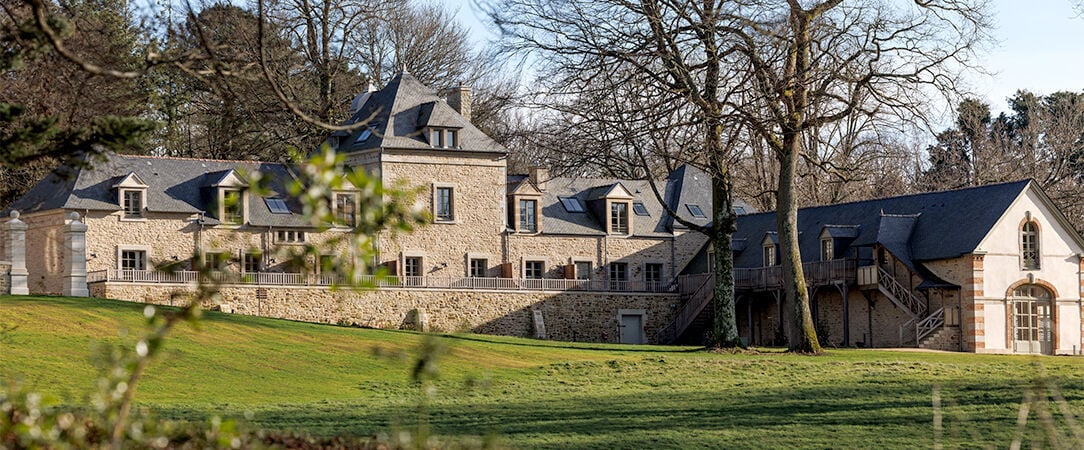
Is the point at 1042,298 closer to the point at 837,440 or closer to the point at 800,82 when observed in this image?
the point at 800,82

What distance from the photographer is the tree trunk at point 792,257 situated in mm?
30609

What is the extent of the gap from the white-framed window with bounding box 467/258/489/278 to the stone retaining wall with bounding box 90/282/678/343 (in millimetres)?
1381

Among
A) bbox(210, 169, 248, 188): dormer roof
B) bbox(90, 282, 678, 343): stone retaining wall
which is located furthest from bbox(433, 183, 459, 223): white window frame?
bbox(210, 169, 248, 188): dormer roof

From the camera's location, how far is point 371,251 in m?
5.71

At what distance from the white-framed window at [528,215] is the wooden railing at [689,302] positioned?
5.12 meters

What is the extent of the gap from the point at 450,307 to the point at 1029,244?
54.2 feet

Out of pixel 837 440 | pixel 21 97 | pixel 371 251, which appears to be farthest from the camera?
pixel 21 97

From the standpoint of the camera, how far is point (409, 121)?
1695 inches

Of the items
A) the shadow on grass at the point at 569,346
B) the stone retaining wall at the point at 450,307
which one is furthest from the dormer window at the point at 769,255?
the shadow on grass at the point at 569,346

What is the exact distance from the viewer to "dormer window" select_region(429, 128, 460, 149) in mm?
42531

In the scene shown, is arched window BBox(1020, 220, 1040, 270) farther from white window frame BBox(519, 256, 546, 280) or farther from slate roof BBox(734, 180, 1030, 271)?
white window frame BBox(519, 256, 546, 280)

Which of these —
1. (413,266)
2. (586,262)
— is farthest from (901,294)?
(413,266)

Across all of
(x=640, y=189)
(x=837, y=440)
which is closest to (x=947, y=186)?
(x=640, y=189)

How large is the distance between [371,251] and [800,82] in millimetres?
23638
